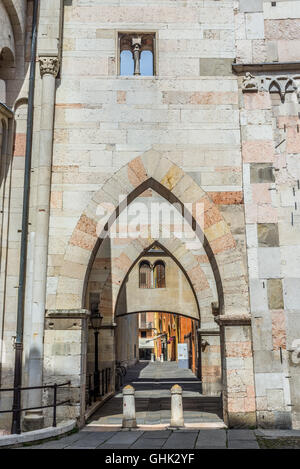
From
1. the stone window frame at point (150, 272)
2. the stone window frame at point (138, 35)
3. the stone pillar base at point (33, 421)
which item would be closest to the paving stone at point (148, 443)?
the stone pillar base at point (33, 421)

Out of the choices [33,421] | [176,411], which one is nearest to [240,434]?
[176,411]

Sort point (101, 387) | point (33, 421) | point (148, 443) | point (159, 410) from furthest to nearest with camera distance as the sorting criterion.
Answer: point (101, 387)
point (159, 410)
point (33, 421)
point (148, 443)

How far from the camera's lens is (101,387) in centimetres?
1409

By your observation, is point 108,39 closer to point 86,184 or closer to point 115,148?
point 115,148

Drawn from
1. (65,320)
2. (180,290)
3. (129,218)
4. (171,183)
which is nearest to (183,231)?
(129,218)

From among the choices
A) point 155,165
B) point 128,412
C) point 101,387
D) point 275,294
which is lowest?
point 101,387

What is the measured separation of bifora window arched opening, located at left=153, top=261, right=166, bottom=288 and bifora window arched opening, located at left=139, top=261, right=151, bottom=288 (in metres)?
0.34

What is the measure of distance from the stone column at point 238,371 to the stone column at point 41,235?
310cm

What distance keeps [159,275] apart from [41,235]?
43.0ft

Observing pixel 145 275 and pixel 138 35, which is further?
pixel 145 275

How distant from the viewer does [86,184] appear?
8719 mm

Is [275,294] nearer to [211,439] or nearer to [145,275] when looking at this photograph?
[211,439]

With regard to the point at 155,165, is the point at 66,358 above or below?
below

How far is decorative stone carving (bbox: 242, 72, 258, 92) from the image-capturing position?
8.93 meters
